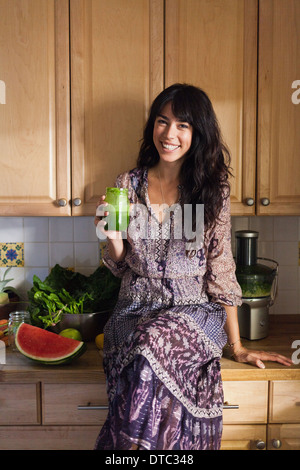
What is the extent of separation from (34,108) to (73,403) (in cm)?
120

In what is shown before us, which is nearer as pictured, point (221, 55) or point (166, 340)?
point (166, 340)

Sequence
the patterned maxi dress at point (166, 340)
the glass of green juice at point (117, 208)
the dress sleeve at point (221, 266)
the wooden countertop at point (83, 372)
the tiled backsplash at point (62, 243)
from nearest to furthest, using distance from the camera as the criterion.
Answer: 1. the patterned maxi dress at point (166, 340)
2. the glass of green juice at point (117, 208)
3. the wooden countertop at point (83, 372)
4. the dress sleeve at point (221, 266)
5. the tiled backsplash at point (62, 243)

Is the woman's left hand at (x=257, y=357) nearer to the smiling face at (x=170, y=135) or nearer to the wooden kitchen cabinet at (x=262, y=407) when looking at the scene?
the wooden kitchen cabinet at (x=262, y=407)

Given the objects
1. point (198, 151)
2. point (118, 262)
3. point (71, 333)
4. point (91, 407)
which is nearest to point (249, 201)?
point (198, 151)

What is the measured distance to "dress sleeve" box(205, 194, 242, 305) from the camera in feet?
5.53

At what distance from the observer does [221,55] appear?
71.0 inches

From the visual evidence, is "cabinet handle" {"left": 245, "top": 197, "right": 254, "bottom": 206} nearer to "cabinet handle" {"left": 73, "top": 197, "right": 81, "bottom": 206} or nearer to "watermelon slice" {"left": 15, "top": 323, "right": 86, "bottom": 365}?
"cabinet handle" {"left": 73, "top": 197, "right": 81, "bottom": 206}

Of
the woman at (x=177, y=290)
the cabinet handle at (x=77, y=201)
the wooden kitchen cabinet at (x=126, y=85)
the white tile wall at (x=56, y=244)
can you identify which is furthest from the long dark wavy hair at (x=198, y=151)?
the white tile wall at (x=56, y=244)

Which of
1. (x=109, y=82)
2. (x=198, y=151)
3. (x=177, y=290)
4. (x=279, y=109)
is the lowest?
(x=177, y=290)

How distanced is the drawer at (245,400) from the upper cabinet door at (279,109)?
0.71 meters

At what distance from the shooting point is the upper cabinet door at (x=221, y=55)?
179cm

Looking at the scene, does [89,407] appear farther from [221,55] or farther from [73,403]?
[221,55]

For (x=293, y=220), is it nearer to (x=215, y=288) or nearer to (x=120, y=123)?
(x=215, y=288)
